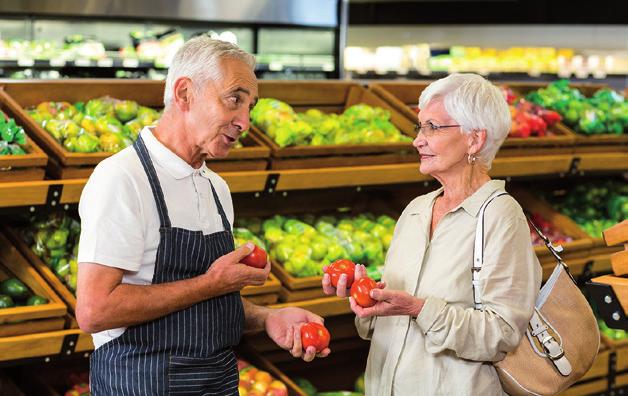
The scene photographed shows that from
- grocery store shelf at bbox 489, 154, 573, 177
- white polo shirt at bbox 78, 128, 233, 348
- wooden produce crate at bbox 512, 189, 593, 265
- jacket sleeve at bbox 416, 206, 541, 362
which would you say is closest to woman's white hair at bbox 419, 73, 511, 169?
jacket sleeve at bbox 416, 206, 541, 362

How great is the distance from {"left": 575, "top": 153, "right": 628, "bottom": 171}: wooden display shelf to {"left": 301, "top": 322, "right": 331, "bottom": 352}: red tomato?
2.91 meters

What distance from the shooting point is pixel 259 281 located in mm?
2424

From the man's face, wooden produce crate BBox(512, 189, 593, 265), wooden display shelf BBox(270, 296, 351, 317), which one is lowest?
wooden produce crate BBox(512, 189, 593, 265)

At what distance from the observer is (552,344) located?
2.72m

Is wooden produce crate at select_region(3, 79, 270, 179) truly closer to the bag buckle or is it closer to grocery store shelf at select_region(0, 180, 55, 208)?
grocery store shelf at select_region(0, 180, 55, 208)

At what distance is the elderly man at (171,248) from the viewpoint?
221 cm

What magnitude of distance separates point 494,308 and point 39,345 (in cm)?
156

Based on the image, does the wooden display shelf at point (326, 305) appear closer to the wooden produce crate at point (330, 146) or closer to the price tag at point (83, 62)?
the wooden produce crate at point (330, 146)

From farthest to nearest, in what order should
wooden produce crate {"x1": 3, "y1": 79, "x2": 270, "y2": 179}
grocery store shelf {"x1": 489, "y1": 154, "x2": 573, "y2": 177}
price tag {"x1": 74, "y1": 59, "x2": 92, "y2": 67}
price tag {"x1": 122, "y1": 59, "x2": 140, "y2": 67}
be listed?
1. price tag {"x1": 122, "y1": 59, "x2": 140, "y2": 67}
2. price tag {"x1": 74, "y1": 59, "x2": 92, "y2": 67}
3. grocery store shelf {"x1": 489, "y1": 154, "x2": 573, "y2": 177}
4. wooden produce crate {"x1": 3, "y1": 79, "x2": 270, "y2": 179}

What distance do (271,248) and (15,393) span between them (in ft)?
4.03

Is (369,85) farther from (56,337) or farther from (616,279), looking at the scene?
(616,279)

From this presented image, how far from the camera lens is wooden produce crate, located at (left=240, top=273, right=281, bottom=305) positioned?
372 centimetres

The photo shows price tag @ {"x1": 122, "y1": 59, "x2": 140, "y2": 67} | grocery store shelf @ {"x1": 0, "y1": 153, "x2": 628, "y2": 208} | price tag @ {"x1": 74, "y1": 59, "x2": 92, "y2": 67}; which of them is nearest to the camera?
grocery store shelf @ {"x1": 0, "y1": 153, "x2": 628, "y2": 208}

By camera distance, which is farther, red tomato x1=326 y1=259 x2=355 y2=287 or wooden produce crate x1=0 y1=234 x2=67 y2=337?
wooden produce crate x1=0 y1=234 x2=67 y2=337
